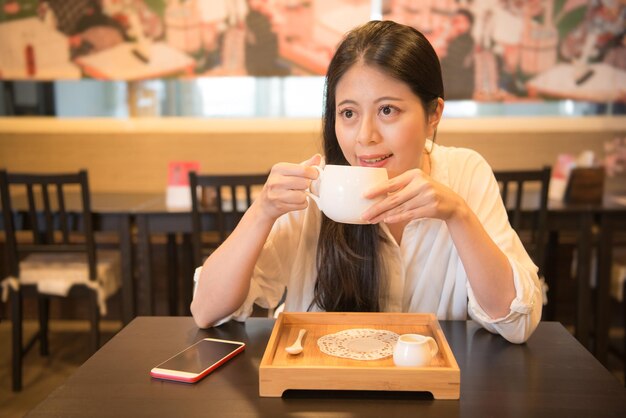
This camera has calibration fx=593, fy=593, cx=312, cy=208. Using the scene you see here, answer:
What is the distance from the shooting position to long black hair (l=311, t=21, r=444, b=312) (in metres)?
1.23

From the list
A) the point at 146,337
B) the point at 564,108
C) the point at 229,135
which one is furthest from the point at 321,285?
Result: the point at 564,108

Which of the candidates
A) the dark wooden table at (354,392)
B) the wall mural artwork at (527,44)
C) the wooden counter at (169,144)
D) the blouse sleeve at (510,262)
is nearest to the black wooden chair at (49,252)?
the wooden counter at (169,144)

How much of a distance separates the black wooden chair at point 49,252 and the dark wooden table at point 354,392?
1632mm

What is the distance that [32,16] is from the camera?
3592mm

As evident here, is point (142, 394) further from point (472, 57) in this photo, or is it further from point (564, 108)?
point (564, 108)

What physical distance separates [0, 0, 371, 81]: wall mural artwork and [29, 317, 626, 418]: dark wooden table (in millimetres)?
2764

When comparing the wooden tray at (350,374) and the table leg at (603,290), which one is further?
the table leg at (603,290)

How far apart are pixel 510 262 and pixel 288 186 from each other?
1.54 feet

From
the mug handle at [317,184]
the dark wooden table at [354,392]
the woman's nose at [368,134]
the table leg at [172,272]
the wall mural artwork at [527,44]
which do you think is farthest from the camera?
the wall mural artwork at [527,44]

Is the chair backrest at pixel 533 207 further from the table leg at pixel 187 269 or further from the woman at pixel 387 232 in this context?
the table leg at pixel 187 269

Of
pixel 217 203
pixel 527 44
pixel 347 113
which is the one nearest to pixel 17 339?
pixel 217 203

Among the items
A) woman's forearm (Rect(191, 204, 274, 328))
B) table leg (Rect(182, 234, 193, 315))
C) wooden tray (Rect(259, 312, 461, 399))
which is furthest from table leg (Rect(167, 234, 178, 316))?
wooden tray (Rect(259, 312, 461, 399))

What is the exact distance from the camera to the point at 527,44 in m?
3.54

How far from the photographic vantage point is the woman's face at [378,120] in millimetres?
1182
